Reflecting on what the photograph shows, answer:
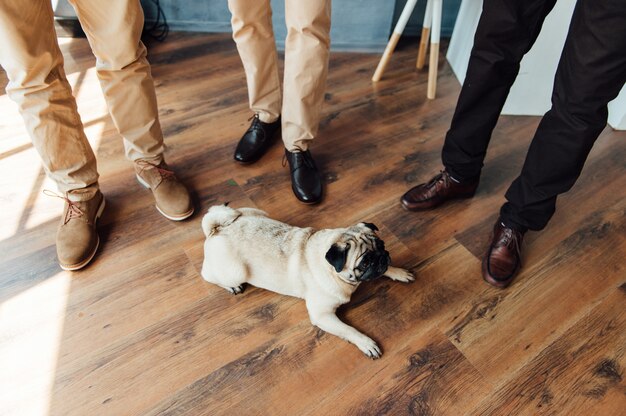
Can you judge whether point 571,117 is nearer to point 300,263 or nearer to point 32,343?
point 300,263

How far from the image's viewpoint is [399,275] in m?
1.64

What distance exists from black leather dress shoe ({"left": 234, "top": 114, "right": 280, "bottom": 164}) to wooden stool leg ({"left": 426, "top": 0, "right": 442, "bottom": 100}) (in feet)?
3.46

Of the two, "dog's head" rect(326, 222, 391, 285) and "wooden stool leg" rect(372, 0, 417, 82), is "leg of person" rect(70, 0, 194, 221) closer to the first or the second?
"dog's head" rect(326, 222, 391, 285)

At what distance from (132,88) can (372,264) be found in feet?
3.74

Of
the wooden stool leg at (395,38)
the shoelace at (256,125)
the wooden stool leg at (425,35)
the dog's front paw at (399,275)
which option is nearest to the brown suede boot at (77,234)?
the shoelace at (256,125)

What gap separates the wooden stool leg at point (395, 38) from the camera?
2.47 m

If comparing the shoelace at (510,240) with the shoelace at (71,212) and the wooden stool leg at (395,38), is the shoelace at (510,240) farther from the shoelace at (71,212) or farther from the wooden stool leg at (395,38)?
the shoelace at (71,212)

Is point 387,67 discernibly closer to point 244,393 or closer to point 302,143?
point 302,143

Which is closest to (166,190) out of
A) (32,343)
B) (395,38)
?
(32,343)

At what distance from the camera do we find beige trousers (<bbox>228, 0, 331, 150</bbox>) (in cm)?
162

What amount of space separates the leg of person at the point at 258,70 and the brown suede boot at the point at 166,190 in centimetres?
37

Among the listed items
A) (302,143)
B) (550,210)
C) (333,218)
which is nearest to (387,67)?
(302,143)

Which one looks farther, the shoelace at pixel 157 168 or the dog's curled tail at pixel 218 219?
the shoelace at pixel 157 168

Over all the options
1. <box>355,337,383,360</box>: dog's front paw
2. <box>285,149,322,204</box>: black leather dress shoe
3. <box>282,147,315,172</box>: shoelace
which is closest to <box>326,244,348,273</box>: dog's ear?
Answer: <box>355,337,383,360</box>: dog's front paw
